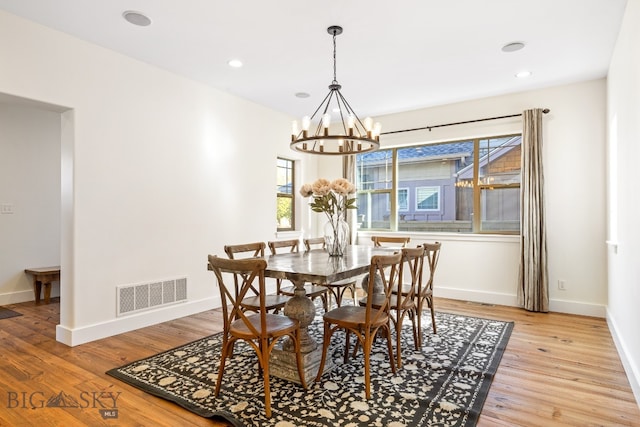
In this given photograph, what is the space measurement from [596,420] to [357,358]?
1.53 m

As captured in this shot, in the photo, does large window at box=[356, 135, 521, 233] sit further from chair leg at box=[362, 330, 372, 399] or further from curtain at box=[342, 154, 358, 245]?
chair leg at box=[362, 330, 372, 399]

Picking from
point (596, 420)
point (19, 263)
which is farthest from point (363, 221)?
point (19, 263)

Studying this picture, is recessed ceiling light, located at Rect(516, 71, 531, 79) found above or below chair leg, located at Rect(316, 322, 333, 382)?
above

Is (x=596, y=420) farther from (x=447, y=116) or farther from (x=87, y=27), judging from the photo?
(x=87, y=27)

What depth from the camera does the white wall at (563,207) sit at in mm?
4216

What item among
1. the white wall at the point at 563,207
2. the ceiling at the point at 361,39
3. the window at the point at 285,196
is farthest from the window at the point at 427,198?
the window at the point at 285,196

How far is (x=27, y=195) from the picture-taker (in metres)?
5.08

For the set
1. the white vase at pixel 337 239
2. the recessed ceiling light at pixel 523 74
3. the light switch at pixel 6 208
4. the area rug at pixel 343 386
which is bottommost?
the area rug at pixel 343 386

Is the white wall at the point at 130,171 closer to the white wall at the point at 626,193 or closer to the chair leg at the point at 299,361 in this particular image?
the chair leg at the point at 299,361

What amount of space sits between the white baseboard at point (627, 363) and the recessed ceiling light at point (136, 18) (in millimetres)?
4305

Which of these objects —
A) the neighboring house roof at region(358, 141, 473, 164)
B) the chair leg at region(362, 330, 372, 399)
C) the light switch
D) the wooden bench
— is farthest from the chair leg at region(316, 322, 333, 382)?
the light switch

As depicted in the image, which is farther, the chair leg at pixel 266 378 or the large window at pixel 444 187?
the large window at pixel 444 187

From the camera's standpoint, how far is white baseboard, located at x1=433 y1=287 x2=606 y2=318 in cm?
423

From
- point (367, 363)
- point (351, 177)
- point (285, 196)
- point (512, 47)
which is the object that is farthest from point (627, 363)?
point (285, 196)
